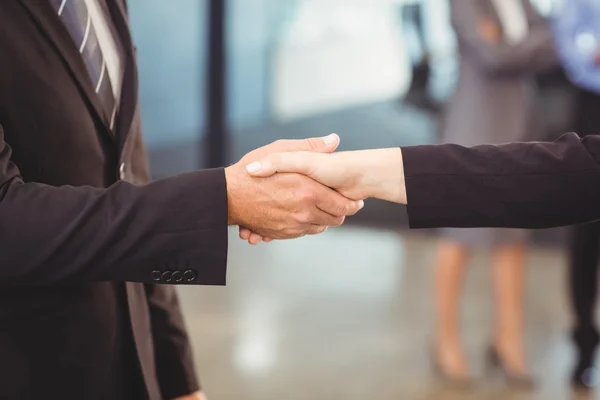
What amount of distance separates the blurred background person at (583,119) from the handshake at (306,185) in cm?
155

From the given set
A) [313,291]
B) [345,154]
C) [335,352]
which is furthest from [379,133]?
[345,154]

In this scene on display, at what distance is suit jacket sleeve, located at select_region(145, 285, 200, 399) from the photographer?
4.13 ft

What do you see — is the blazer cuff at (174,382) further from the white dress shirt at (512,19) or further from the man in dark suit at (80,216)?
the white dress shirt at (512,19)

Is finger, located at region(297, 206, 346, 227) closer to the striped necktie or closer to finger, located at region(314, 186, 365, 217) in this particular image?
finger, located at region(314, 186, 365, 217)

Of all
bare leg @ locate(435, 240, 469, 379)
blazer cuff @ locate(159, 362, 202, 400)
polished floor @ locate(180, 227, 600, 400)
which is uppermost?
blazer cuff @ locate(159, 362, 202, 400)

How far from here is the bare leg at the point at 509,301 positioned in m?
2.78

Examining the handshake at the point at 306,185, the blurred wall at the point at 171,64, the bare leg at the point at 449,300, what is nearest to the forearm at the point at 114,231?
the handshake at the point at 306,185

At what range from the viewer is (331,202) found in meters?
1.15

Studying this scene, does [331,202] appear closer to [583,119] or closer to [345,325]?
[583,119]

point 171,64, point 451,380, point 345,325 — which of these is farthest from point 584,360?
point 171,64

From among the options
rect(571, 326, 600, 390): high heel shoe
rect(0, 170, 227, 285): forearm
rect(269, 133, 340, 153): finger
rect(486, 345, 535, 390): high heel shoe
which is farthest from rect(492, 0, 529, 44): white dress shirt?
rect(0, 170, 227, 285): forearm

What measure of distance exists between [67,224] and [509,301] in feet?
7.26

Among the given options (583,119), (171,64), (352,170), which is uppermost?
(352,170)

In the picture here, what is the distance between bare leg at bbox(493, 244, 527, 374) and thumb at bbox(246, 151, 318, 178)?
71.7 inches
